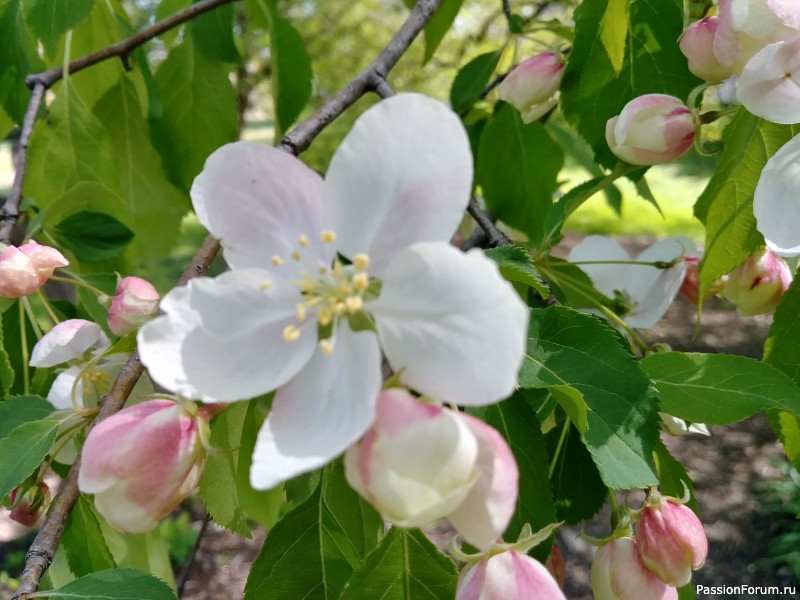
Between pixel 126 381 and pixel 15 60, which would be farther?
pixel 15 60

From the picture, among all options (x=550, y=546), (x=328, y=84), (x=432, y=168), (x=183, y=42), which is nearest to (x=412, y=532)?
(x=550, y=546)

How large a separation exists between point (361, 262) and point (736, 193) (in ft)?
1.61

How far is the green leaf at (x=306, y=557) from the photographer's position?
692mm

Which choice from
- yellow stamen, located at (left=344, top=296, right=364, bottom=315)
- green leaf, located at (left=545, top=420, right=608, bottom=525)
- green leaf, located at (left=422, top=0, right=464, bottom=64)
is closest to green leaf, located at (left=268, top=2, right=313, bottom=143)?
green leaf, located at (left=422, top=0, right=464, bottom=64)

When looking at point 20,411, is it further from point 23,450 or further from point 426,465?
point 426,465

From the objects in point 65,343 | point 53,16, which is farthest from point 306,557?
point 53,16

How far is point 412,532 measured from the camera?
27.0 inches

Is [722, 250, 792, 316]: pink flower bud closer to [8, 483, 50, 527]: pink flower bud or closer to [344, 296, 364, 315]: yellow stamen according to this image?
[344, 296, 364, 315]: yellow stamen

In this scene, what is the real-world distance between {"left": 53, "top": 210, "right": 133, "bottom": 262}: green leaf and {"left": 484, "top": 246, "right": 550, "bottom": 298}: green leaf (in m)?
0.59

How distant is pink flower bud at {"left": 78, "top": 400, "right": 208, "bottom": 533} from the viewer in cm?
53

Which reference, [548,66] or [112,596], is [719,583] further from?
[112,596]

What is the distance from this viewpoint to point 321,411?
1.68 feet

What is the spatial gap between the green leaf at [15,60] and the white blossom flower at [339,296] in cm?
80

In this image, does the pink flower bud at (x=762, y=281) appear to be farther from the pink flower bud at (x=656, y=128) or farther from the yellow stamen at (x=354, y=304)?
the yellow stamen at (x=354, y=304)
